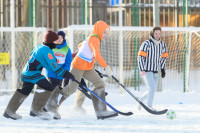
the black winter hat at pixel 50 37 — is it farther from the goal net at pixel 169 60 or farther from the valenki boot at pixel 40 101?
the goal net at pixel 169 60

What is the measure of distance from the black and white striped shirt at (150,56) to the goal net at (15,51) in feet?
11.5

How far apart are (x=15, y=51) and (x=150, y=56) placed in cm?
482

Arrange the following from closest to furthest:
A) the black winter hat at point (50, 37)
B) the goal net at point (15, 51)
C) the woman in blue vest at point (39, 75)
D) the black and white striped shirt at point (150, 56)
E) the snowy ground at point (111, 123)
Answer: the snowy ground at point (111, 123)
the woman in blue vest at point (39, 75)
the black winter hat at point (50, 37)
the black and white striped shirt at point (150, 56)
the goal net at point (15, 51)

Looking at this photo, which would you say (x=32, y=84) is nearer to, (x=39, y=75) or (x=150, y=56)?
(x=39, y=75)

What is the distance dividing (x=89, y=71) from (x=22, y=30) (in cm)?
405

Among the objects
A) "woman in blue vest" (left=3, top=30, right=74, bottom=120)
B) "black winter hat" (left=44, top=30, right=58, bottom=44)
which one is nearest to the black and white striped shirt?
"woman in blue vest" (left=3, top=30, right=74, bottom=120)

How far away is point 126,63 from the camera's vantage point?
437 inches

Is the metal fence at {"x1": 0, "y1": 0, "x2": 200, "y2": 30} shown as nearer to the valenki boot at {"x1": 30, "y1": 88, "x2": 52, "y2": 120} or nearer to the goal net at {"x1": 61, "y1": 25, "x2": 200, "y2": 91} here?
the goal net at {"x1": 61, "y1": 25, "x2": 200, "y2": 91}

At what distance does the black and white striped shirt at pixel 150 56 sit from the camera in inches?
279

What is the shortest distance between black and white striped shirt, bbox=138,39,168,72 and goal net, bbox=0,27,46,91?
3.50m

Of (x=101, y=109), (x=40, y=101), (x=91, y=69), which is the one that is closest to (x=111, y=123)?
(x=101, y=109)

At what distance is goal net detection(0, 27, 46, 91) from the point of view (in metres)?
10.2

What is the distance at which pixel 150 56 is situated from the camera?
23.5 feet

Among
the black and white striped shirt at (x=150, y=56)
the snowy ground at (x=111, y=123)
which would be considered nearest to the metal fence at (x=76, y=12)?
the snowy ground at (x=111, y=123)
